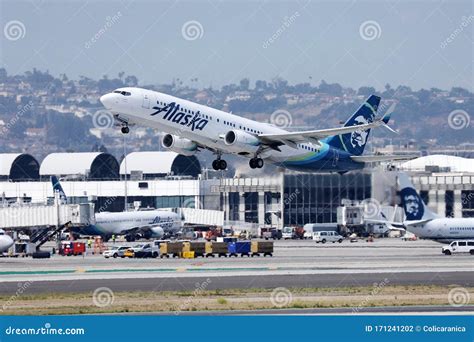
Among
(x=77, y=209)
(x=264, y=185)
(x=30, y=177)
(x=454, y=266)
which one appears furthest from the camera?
(x=30, y=177)

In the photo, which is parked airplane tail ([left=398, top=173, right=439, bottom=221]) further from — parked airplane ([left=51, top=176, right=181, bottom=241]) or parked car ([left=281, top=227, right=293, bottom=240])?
parked airplane ([left=51, top=176, right=181, bottom=241])

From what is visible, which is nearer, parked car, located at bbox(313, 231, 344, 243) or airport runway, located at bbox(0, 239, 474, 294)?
airport runway, located at bbox(0, 239, 474, 294)

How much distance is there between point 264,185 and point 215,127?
5156cm

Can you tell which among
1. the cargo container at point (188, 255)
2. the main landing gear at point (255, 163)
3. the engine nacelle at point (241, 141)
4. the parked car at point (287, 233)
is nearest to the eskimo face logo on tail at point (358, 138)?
the main landing gear at point (255, 163)

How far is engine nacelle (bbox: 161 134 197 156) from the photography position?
83.4 meters

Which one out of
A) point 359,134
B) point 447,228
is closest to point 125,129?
point 359,134

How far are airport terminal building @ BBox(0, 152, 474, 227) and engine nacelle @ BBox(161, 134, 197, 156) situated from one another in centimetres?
1380

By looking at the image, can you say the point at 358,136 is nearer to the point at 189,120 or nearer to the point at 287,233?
the point at 189,120

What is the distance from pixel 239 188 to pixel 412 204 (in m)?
53.0

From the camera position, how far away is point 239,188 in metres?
148

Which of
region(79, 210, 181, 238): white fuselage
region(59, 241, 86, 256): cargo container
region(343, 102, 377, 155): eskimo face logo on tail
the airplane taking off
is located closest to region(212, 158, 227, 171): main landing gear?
the airplane taking off

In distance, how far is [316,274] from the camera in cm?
7375

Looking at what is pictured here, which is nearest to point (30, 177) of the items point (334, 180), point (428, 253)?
point (334, 180)
